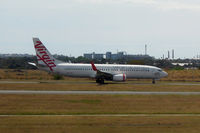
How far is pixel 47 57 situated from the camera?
4569cm

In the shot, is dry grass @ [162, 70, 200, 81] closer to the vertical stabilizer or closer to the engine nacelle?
the engine nacelle

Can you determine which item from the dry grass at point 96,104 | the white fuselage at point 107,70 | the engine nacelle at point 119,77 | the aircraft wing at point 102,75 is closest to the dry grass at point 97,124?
the dry grass at point 96,104

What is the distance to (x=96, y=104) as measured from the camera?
80.4 ft

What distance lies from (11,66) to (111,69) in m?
67.8

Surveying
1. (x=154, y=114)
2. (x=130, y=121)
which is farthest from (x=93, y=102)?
(x=130, y=121)

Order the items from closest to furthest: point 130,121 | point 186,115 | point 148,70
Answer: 1. point 130,121
2. point 186,115
3. point 148,70

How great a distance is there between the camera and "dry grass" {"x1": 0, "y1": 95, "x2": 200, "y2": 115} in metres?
21.6

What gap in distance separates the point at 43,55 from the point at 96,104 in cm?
2270

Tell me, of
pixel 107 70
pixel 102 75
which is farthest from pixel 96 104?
pixel 107 70

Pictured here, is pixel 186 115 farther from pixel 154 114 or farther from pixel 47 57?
pixel 47 57

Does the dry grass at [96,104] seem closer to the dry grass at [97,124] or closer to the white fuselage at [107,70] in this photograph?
the dry grass at [97,124]

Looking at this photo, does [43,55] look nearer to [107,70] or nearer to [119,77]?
[107,70]

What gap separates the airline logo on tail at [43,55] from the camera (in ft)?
150

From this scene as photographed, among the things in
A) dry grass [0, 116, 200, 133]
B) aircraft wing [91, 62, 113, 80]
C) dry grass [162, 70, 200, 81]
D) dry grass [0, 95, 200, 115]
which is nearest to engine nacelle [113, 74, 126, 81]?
aircraft wing [91, 62, 113, 80]
